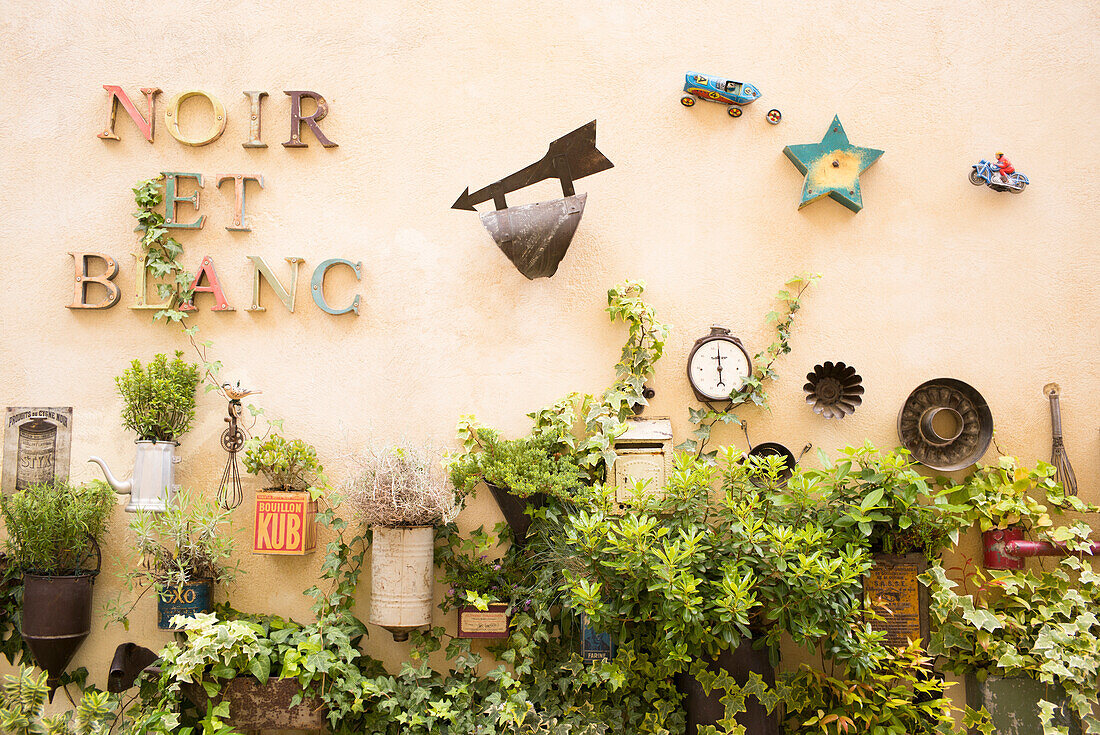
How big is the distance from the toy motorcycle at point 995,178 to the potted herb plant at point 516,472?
218cm

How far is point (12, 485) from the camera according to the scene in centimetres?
312

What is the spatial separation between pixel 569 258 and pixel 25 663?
2902 millimetres

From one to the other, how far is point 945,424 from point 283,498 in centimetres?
288

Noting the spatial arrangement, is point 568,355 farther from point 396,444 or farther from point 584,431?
point 396,444

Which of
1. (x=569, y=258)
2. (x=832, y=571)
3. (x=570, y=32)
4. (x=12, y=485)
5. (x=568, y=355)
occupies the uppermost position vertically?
(x=570, y=32)

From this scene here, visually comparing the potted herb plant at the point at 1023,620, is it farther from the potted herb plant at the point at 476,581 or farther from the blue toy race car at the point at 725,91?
the blue toy race car at the point at 725,91

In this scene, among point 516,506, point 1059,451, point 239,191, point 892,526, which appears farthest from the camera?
point 239,191

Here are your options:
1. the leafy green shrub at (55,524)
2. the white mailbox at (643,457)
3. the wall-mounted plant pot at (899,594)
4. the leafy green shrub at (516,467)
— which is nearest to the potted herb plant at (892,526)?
the wall-mounted plant pot at (899,594)

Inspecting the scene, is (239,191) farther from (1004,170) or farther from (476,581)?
(1004,170)

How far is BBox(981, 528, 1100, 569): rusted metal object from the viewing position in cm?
294

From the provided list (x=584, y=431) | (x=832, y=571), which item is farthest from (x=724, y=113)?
(x=832, y=571)

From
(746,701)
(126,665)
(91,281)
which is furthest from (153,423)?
(746,701)

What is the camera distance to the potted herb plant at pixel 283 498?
2.96 meters

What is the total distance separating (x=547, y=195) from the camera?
3232mm
